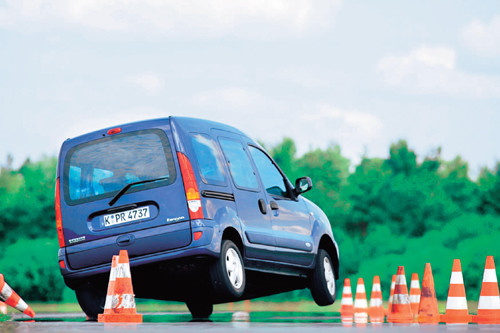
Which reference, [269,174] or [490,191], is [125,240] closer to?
[269,174]

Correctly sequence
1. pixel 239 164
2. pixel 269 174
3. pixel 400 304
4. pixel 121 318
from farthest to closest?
pixel 400 304 → pixel 269 174 → pixel 239 164 → pixel 121 318

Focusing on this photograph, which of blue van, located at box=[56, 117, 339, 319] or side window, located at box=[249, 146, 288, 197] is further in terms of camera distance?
side window, located at box=[249, 146, 288, 197]

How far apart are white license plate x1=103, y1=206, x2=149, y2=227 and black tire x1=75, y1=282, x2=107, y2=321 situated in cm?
90

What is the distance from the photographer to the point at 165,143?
9758 millimetres

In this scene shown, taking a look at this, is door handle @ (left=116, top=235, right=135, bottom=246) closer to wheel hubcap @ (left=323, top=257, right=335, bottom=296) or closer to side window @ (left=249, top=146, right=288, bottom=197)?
side window @ (left=249, top=146, right=288, bottom=197)

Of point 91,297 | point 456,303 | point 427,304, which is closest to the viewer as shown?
point 456,303

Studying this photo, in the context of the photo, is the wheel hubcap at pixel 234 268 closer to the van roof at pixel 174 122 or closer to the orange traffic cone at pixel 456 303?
the van roof at pixel 174 122

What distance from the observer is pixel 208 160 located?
10023 mm

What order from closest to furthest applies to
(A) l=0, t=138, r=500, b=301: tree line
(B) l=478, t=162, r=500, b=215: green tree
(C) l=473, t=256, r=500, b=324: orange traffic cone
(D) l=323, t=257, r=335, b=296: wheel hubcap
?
(C) l=473, t=256, r=500, b=324: orange traffic cone < (D) l=323, t=257, r=335, b=296: wheel hubcap < (A) l=0, t=138, r=500, b=301: tree line < (B) l=478, t=162, r=500, b=215: green tree

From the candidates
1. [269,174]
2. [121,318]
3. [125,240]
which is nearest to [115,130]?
[125,240]

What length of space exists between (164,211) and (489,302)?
347 cm

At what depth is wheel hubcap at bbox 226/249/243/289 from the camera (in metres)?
9.98

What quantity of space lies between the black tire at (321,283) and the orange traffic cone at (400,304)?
821 mm

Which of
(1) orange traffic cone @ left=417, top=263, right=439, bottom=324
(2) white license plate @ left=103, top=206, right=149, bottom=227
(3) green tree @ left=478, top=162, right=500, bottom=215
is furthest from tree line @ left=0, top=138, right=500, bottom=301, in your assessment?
(2) white license plate @ left=103, top=206, right=149, bottom=227
